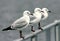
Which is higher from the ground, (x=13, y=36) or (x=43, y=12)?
(x=43, y=12)

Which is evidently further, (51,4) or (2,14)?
(51,4)

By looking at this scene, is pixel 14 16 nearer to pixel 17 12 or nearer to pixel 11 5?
pixel 17 12

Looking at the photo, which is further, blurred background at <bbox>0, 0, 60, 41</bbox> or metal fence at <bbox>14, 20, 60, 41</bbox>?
blurred background at <bbox>0, 0, 60, 41</bbox>

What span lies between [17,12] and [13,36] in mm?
4523

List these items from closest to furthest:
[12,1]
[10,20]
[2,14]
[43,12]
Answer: [43,12] → [10,20] → [2,14] → [12,1]

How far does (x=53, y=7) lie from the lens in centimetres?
1977

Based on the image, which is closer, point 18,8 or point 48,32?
point 48,32

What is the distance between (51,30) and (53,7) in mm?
13379

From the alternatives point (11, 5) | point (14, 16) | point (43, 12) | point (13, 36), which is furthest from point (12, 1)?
point (43, 12)

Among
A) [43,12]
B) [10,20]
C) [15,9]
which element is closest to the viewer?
[43,12]

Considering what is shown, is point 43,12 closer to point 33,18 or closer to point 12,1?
point 33,18

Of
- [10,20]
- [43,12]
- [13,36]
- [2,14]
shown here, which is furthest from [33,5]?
[43,12]

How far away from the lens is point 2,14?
18750 millimetres

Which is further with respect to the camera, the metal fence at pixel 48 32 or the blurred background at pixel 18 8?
the blurred background at pixel 18 8
